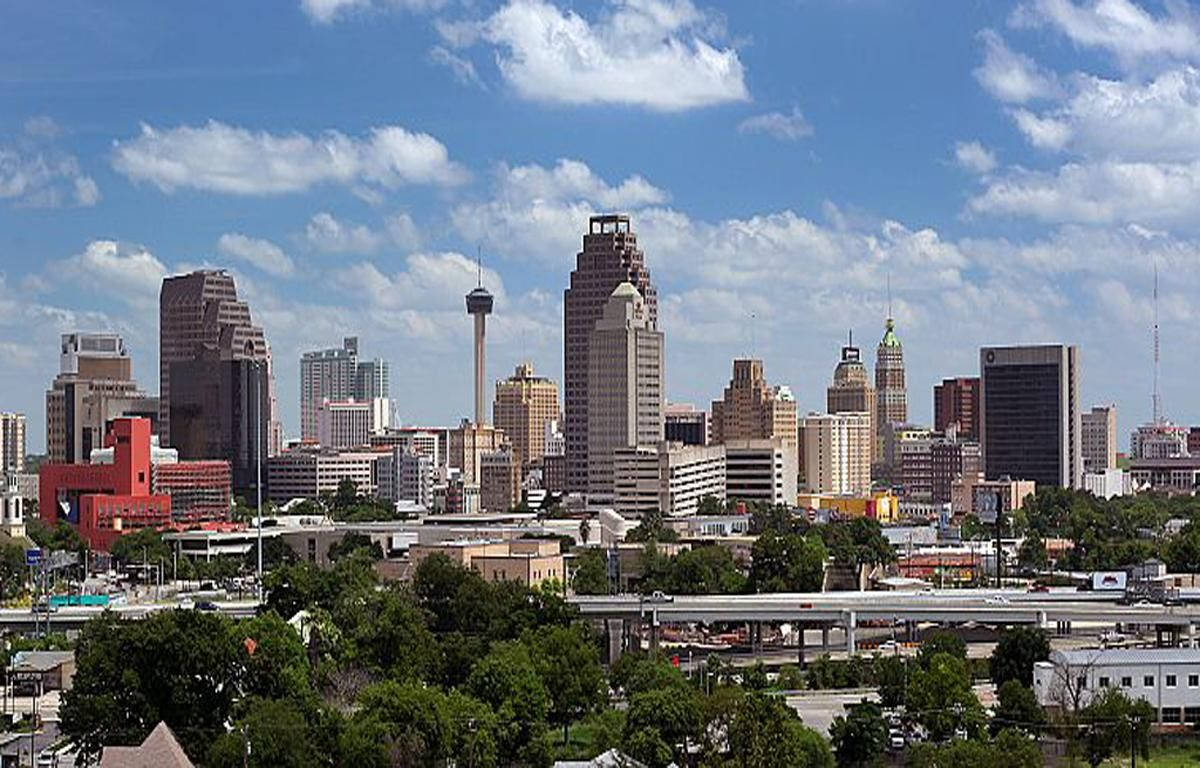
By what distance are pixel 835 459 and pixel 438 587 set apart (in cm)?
9113

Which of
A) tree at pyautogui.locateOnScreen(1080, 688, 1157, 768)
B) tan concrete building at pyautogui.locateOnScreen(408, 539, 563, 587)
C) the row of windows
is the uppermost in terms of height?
tan concrete building at pyautogui.locateOnScreen(408, 539, 563, 587)

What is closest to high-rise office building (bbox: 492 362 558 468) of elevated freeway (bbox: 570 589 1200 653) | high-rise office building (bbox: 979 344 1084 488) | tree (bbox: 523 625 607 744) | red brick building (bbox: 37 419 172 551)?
high-rise office building (bbox: 979 344 1084 488)

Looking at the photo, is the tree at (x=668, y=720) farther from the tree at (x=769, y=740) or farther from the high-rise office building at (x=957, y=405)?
the high-rise office building at (x=957, y=405)

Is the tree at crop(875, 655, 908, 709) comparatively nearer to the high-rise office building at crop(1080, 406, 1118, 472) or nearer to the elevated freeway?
the elevated freeway

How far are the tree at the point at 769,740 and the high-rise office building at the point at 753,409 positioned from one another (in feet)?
325

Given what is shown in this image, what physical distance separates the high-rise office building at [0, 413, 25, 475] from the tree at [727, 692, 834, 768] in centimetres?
13034

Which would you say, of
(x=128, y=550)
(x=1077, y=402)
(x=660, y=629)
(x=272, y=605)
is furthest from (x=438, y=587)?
(x=1077, y=402)

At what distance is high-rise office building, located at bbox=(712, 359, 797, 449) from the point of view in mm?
133875

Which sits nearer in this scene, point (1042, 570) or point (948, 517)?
point (1042, 570)

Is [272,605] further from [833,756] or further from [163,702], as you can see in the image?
[833,756]

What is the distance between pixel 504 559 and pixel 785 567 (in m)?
8.95

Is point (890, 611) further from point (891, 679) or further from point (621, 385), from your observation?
point (621, 385)

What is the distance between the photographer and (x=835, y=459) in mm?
140750

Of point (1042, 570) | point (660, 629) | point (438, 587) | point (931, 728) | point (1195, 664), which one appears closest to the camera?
point (931, 728)
